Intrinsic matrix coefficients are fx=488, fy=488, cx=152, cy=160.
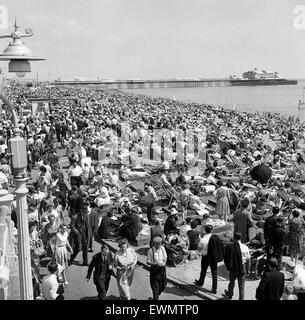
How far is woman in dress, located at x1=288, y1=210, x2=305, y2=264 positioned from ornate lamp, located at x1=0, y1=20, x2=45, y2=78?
544 centimetres

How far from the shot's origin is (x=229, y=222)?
38.7 feet

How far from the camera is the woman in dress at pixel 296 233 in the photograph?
8664 millimetres

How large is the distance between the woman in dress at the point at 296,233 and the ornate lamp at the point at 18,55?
544 centimetres

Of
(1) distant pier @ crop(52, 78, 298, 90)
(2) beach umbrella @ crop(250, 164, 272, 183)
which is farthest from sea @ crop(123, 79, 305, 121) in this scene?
(2) beach umbrella @ crop(250, 164, 272, 183)

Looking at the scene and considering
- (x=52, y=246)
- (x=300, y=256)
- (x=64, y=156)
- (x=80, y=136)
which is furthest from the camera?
(x=80, y=136)

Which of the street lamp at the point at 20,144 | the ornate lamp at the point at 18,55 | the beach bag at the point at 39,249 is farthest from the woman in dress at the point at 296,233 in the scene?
the ornate lamp at the point at 18,55

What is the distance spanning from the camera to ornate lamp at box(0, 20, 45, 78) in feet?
17.3

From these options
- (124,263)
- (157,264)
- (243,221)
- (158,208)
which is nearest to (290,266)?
(243,221)

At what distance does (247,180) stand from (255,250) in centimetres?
682

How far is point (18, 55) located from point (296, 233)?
19.3ft

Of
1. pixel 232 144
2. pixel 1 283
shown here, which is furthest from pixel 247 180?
pixel 1 283

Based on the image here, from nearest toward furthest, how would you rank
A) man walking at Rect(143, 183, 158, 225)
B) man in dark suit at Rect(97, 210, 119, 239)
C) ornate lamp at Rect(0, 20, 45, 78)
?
ornate lamp at Rect(0, 20, 45, 78) < man in dark suit at Rect(97, 210, 119, 239) < man walking at Rect(143, 183, 158, 225)

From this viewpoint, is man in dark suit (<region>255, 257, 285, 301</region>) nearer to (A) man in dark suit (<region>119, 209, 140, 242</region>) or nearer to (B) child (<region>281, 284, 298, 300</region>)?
(B) child (<region>281, 284, 298, 300</region>)
